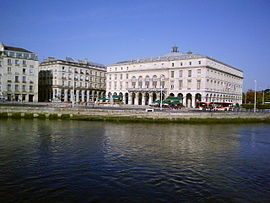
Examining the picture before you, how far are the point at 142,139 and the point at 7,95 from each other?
67843 millimetres

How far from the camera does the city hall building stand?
7600 centimetres

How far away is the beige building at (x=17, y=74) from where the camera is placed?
259ft

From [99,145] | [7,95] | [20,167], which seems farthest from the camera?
[7,95]

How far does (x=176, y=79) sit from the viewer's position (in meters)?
81.2

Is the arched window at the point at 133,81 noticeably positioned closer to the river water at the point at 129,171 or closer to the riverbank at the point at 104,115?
the riverbank at the point at 104,115

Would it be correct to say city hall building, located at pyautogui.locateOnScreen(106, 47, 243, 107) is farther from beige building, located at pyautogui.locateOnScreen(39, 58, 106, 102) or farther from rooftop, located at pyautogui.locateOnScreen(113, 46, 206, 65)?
beige building, located at pyautogui.locateOnScreen(39, 58, 106, 102)

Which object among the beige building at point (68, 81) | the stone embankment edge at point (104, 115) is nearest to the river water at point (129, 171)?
the stone embankment edge at point (104, 115)

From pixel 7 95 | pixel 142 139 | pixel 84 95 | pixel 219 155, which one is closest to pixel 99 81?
pixel 84 95

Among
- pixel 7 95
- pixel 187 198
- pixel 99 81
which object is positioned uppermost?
pixel 99 81

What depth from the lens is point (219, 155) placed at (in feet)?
64.2

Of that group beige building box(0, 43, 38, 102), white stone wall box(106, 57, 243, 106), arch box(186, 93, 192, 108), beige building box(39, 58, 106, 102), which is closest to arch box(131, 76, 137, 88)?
white stone wall box(106, 57, 243, 106)

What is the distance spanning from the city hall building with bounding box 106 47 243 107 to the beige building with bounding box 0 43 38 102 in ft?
92.7

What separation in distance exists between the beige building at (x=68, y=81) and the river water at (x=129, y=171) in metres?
73.3

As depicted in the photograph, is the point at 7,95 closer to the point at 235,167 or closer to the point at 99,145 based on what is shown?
the point at 99,145
